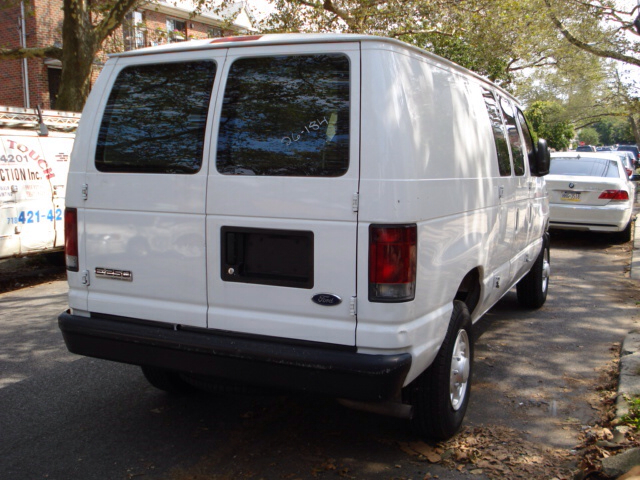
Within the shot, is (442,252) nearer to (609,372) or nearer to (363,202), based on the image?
(363,202)

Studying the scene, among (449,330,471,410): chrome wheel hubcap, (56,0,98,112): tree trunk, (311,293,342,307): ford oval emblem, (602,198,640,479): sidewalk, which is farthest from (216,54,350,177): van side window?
(56,0,98,112): tree trunk

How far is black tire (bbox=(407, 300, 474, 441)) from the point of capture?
3.66m

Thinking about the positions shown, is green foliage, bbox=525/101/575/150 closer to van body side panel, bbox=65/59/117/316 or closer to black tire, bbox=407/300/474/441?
black tire, bbox=407/300/474/441

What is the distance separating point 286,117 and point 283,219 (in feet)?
1.82

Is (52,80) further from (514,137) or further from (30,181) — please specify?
(514,137)

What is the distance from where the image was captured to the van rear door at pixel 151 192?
11.6 feet

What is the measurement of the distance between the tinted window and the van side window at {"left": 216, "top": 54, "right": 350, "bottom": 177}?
31.9 feet

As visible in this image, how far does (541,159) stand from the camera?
606cm

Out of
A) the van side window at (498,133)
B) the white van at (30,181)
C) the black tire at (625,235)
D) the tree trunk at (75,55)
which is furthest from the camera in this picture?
the tree trunk at (75,55)

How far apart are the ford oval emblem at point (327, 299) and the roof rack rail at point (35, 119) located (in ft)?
22.9

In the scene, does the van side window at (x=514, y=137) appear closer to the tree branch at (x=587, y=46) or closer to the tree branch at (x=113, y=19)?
the tree branch at (x=113, y=19)

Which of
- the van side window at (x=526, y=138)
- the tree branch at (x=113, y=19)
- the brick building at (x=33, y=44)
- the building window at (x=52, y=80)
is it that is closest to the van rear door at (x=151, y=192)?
the van side window at (x=526, y=138)

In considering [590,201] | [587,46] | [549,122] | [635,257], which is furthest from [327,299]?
[549,122]

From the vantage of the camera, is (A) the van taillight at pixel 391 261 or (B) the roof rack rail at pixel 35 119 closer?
(A) the van taillight at pixel 391 261
